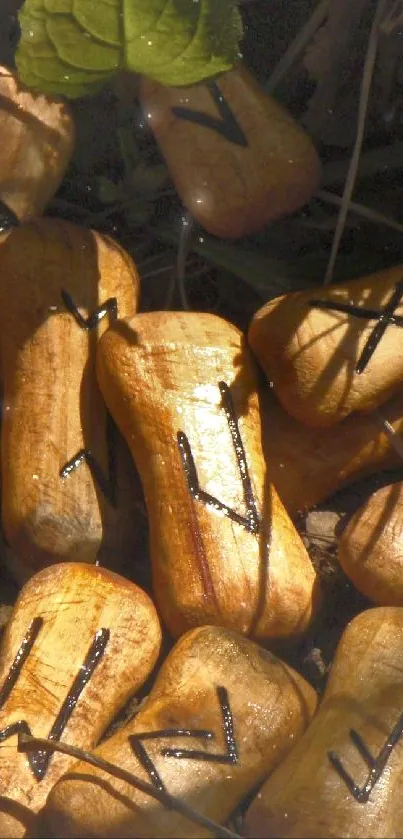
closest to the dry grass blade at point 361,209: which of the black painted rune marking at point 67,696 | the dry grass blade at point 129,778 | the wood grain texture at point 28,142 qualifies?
the wood grain texture at point 28,142

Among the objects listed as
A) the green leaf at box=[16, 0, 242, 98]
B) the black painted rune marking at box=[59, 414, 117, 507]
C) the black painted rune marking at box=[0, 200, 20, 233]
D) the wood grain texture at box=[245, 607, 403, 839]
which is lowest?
the wood grain texture at box=[245, 607, 403, 839]

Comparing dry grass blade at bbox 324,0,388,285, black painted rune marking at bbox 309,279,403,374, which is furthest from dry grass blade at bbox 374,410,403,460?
dry grass blade at bbox 324,0,388,285

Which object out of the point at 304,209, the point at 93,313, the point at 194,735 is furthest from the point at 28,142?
the point at 194,735

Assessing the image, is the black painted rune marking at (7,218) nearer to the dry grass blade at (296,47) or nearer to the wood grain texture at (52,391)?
the wood grain texture at (52,391)

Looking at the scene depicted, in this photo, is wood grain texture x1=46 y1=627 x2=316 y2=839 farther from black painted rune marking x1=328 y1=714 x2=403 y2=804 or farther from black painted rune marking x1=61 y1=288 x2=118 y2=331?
black painted rune marking x1=61 y1=288 x2=118 y2=331

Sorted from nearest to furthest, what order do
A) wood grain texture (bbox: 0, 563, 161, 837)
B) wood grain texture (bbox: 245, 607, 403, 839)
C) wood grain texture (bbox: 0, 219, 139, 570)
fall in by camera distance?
1. wood grain texture (bbox: 245, 607, 403, 839)
2. wood grain texture (bbox: 0, 563, 161, 837)
3. wood grain texture (bbox: 0, 219, 139, 570)
